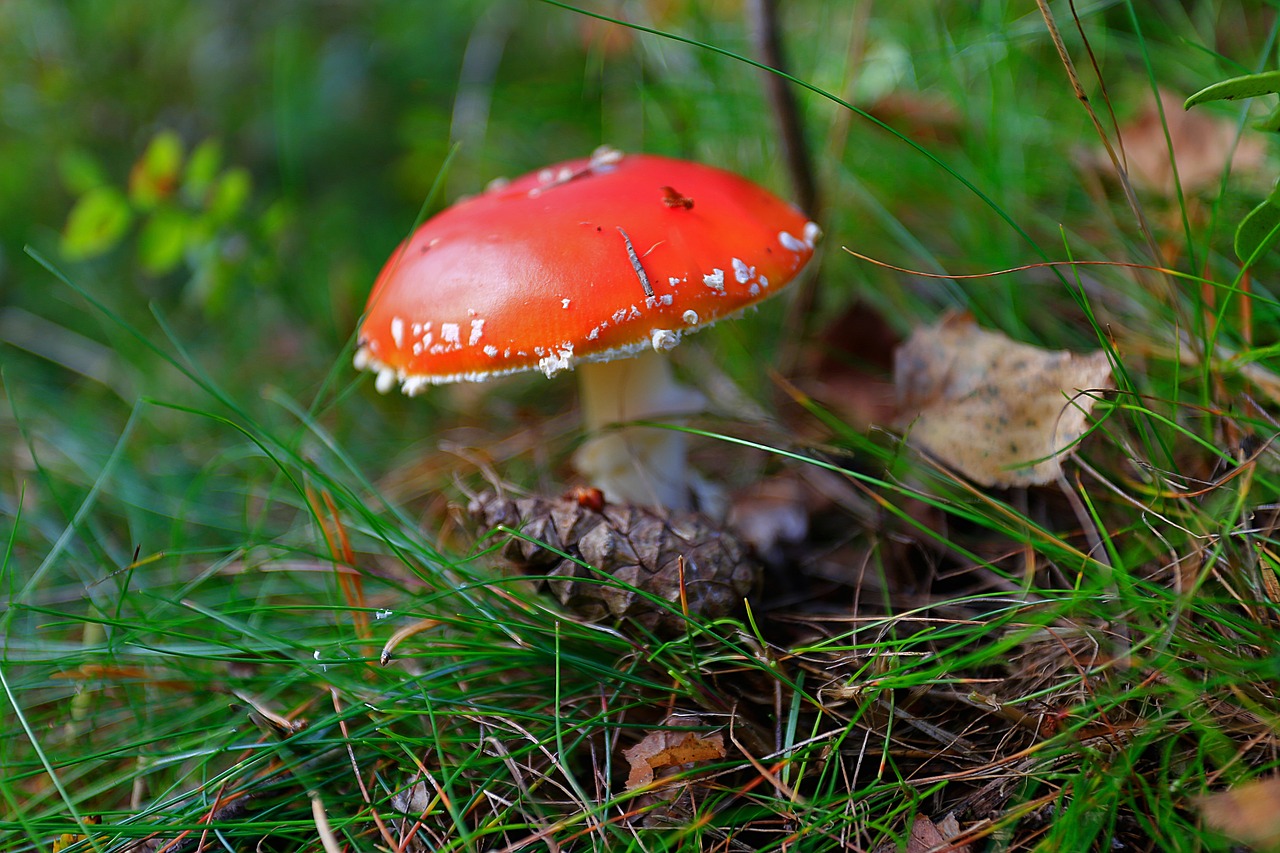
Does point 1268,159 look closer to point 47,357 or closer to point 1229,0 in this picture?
point 1229,0

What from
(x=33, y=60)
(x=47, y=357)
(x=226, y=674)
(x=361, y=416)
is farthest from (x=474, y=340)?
(x=33, y=60)

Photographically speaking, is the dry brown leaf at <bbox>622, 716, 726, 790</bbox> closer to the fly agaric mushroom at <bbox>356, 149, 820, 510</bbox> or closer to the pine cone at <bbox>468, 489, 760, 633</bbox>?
the pine cone at <bbox>468, 489, 760, 633</bbox>

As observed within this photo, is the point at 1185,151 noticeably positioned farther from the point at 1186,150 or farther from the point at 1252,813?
the point at 1252,813

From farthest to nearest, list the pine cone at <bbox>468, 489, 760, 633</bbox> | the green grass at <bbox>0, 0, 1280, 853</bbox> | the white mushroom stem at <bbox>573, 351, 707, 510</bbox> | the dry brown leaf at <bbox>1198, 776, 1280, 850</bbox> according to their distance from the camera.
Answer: the white mushroom stem at <bbox>573, 351, 707, 510</bbox> < the pine cone at <bbox>468, 489, 760, 633</bbox> < the green grass at <bbox>0, 0, 1280, 853</bbox> < the dry brown leaf at <bbox>1198, 776, 1280, 850</bbox>

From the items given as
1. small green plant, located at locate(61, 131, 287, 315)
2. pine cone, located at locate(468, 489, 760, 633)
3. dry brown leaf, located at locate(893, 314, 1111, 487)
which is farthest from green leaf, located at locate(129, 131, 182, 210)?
dry brown leaf, located at locate(893, 314, 1111, 487)

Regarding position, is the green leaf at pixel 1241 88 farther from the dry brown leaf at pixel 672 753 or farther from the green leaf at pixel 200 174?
the green leaf at pixel 200 174

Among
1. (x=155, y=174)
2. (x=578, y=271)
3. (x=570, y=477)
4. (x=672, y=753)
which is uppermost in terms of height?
(x=578, y=271)

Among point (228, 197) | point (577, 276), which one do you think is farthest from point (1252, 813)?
point (228, 197)
